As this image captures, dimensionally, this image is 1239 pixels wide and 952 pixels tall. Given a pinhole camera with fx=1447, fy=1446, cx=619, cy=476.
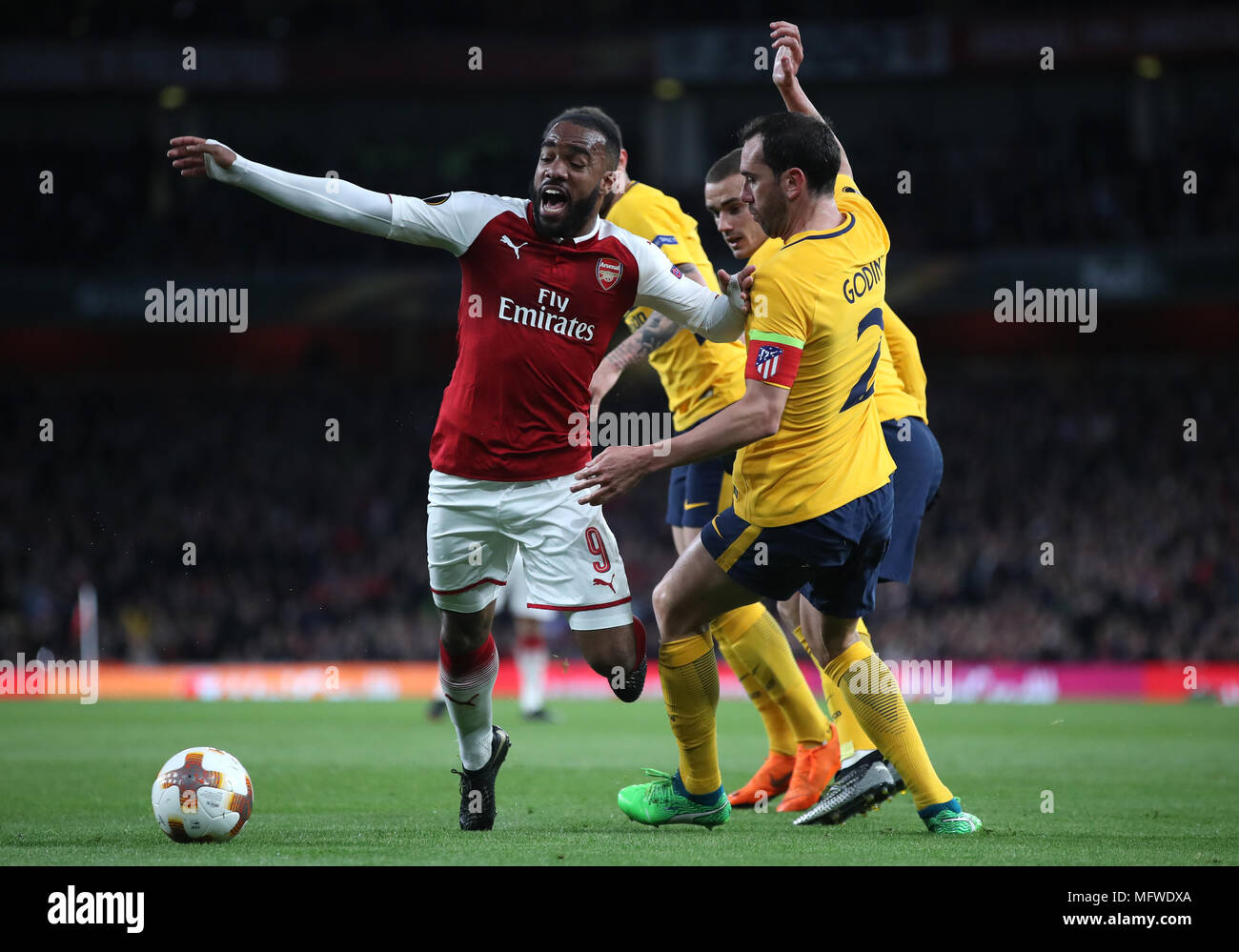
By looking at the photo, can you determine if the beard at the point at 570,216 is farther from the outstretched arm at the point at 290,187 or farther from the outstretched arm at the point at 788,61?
the outstretched arm at the point at 788,61

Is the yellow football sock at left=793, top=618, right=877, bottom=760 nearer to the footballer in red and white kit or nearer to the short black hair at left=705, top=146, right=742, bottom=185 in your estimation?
the footballer in red and white kit

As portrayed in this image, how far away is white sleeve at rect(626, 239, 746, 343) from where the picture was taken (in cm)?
577

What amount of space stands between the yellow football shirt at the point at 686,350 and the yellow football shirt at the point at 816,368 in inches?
52.2

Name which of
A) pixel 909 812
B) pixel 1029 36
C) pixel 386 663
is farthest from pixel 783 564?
pixel 1029 36

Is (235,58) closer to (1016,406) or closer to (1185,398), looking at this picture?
(1016,406)

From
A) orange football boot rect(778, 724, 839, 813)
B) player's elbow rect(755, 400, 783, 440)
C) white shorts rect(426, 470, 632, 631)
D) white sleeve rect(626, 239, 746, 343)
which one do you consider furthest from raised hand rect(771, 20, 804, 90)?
orange football boot rect(778, 724, 839, 813)

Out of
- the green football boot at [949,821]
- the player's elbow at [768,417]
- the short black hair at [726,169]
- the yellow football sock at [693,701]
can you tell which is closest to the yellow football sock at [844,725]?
the yellow football sock at [693,701]

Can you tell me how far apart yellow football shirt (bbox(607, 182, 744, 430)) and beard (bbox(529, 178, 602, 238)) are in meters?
0.99

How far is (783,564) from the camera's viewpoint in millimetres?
5352

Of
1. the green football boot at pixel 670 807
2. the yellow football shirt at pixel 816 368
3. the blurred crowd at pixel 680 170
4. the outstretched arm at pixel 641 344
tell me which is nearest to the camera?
the yellow football shirt at pixel 816 368

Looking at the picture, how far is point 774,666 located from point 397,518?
19.0 meters

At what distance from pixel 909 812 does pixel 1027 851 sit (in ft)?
5.41

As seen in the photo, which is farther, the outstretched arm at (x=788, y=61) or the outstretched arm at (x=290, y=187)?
the outstretched arm at (x=788, y=61)

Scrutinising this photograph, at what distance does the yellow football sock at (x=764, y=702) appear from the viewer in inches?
266
